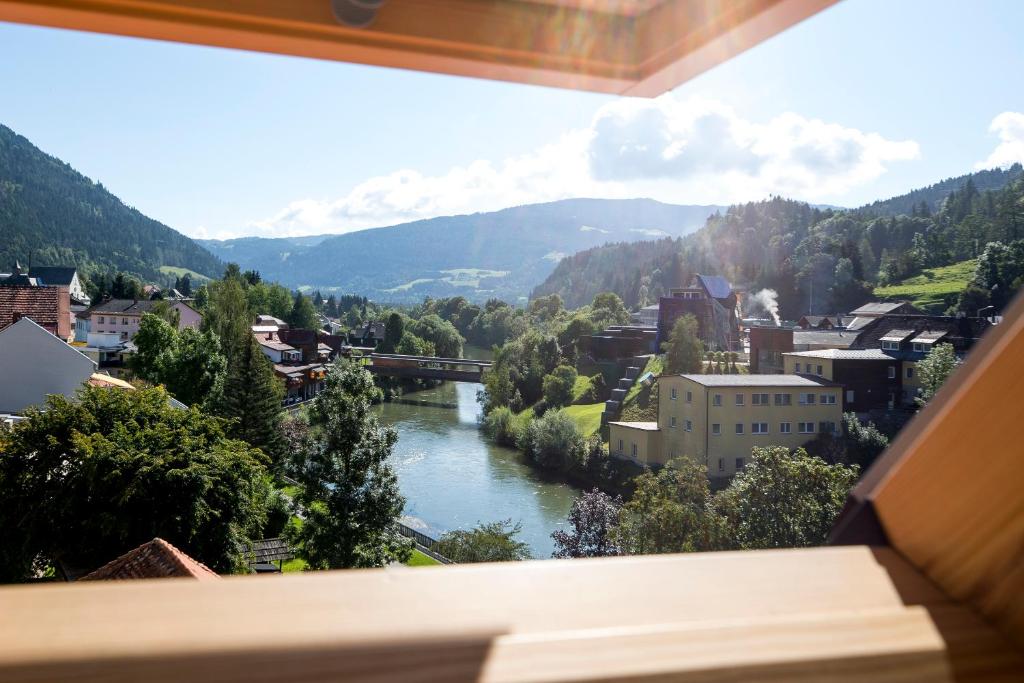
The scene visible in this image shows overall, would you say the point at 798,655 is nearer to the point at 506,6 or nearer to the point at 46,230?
the point at 506,6

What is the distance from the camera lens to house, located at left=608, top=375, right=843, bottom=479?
4207 millimetres

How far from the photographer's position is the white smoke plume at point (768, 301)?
18.7 feet

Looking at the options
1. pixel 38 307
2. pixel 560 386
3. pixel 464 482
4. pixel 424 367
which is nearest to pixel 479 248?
pixel 424 367

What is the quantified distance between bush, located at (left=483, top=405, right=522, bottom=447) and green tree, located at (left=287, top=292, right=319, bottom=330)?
12.0 ft

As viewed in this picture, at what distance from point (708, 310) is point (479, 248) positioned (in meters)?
9.47

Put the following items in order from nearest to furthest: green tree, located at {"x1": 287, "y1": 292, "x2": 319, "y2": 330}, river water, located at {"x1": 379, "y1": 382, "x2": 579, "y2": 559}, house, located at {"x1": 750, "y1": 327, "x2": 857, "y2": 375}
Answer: house, located at {"x1": 750, "y1": 327, "x2": 857, "y2": 375} < river water, located at {"x1": 379, "y1": 382, "x2": 579, "y2": 559} < green tree, located at {"x1": 287, "y1": 292, "x2": 319, "y2": 330}

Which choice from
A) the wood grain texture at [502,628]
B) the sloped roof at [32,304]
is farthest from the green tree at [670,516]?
the sloped roof at [32,304]

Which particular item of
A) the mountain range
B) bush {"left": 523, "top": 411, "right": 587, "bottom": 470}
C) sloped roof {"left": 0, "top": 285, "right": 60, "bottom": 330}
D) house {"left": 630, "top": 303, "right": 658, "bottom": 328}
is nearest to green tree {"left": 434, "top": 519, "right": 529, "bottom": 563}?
bush {"left": 523, "top": 411, "right": 587, "bottom": 470}

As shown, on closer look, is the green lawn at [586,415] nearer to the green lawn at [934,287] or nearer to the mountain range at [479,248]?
the green lawn at [934,287]

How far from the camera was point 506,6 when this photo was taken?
0.29m

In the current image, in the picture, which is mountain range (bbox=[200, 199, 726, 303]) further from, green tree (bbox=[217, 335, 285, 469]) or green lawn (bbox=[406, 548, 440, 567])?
green lawn (bbox=[406, 548, 440, 567])

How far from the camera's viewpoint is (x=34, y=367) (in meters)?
5.07

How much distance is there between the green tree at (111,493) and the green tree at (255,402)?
1.77 metres

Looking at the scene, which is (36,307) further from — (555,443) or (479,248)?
(479,248)
